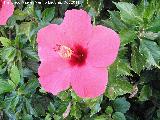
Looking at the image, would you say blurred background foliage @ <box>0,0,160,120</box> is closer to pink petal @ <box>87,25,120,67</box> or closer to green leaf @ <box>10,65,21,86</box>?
green leaf @ <box>10,65,21,86</box>

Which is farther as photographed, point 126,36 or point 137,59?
point 137,59

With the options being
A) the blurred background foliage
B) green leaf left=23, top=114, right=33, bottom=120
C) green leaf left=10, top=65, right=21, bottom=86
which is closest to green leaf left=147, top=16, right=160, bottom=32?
the blurred background foliage

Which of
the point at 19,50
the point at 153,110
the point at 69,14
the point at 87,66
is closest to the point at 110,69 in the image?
the point at 87,66

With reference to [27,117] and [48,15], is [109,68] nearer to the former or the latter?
[48,15]

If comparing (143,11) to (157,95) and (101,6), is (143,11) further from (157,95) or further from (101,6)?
(157,95)

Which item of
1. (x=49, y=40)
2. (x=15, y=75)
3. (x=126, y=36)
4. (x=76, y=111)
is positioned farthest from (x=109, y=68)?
(x=15, y=75)
